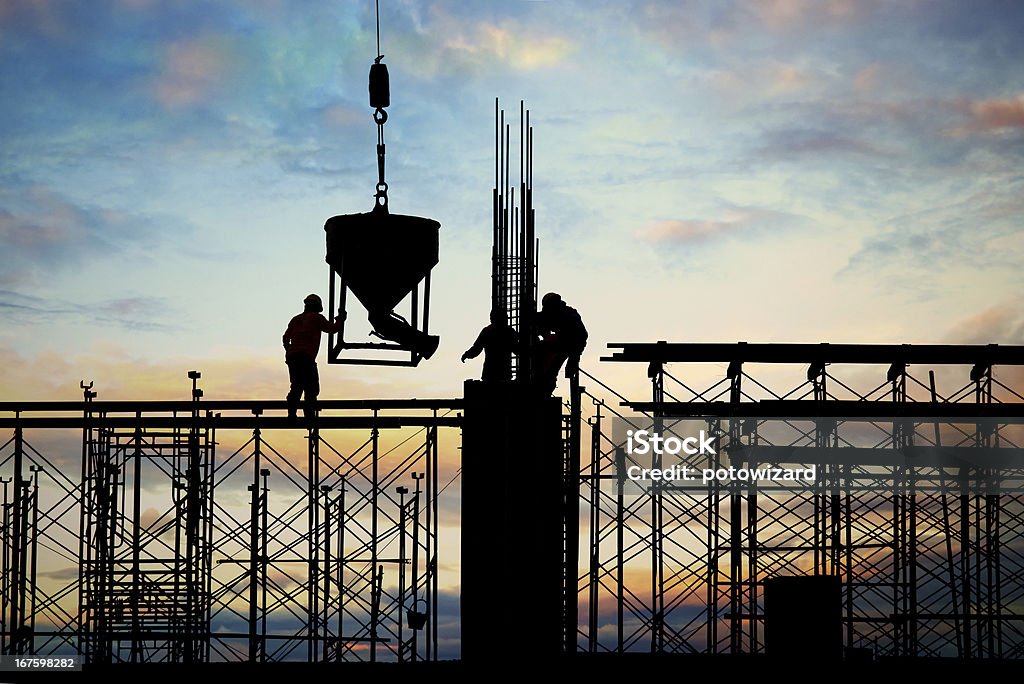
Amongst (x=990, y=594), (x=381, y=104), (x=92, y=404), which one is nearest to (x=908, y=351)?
(x=990, y=594)

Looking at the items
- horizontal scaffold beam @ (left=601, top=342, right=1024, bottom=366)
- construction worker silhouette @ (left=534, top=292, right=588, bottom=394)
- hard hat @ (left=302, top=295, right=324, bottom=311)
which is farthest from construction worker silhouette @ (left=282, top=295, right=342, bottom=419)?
horizontal scaffold beam @ (left=601, top=342, right=1024, bottom=366)

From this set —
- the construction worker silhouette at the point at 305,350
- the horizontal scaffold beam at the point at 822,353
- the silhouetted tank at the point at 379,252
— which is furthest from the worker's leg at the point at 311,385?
the horizontal scaffold beam at the point at 822,353

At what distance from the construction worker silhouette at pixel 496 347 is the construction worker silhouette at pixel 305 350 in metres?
2.13

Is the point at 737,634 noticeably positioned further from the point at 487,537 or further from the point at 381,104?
the point at 381,104

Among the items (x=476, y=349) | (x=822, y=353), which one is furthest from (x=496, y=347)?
(x=822, y=353)

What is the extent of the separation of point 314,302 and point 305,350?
724 millimetres

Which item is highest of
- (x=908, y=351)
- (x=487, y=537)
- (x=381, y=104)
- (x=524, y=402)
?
(x=381, y=104)

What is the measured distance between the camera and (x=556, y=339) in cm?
1930

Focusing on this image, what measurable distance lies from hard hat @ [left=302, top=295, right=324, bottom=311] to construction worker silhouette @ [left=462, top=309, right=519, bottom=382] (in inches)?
85.8

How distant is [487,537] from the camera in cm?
1702

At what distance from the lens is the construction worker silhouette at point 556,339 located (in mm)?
19062

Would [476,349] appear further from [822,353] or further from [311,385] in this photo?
[822,353]

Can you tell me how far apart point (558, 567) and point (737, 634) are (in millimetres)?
7961

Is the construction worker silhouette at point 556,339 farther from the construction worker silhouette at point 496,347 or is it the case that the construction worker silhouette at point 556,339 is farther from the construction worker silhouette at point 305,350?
the construction worker silhouette at point 305,350
